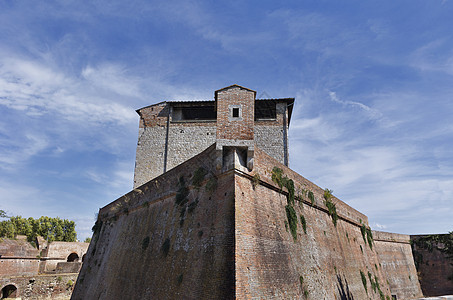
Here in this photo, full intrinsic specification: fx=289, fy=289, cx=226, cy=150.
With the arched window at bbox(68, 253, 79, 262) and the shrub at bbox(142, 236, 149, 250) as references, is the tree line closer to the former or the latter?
the arched window at bbox(68, 253, 79, 262)

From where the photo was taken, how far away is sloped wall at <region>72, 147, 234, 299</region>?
758 centimetres

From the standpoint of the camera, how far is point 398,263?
24.0m

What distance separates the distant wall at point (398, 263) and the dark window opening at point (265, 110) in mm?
12557

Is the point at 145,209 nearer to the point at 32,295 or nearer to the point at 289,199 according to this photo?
the point at 289,199

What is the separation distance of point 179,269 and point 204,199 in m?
2.19

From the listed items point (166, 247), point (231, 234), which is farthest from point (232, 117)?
point (166, 247)

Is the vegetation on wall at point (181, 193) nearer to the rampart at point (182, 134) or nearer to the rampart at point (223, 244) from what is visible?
the rampart at point (223, 244)

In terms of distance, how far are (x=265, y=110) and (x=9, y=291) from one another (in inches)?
895

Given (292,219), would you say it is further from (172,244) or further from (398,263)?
(398,263)

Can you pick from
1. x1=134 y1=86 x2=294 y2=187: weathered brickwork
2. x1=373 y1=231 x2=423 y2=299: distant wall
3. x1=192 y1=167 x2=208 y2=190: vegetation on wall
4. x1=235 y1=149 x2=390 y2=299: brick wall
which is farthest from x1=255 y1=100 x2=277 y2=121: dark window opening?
x1=373 y1=231 x2=423 y2=299: distant wall

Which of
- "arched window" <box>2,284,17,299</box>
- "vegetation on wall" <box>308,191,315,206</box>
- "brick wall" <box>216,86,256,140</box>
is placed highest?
"brick wall" <box>216,86,256,140</box>

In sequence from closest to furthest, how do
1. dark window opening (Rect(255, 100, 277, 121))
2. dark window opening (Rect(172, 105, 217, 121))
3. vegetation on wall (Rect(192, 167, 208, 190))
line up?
vegetation on wall (Rect(192, 167, 208, 190)), dark window opening (Rect(255, 100, 277, 121)), dark window opening (Rect(172, 105, 217, 121))

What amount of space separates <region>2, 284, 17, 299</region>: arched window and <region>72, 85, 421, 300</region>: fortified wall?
34.9ft

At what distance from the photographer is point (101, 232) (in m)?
17.3
